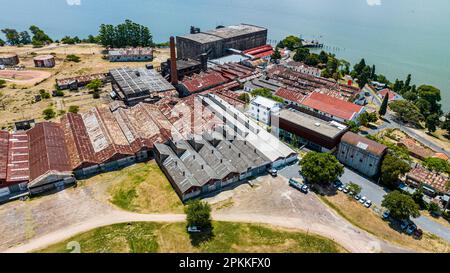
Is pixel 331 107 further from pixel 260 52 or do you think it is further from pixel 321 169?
pixel 260 52

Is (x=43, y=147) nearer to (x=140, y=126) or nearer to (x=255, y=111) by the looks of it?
(x=140, y=126)

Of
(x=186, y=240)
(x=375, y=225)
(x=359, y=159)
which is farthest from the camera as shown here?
(x=359, y=159)

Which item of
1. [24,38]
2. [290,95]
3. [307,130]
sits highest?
[24,38]

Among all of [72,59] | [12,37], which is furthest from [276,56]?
[12,37]

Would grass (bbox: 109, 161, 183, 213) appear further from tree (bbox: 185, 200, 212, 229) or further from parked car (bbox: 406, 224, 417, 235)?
parked car (bbox: 406, 224, 417, 235)

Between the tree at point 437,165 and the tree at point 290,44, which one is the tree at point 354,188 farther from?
the tree at point 290,44

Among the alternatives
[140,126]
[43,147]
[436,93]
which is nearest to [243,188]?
[140,126]

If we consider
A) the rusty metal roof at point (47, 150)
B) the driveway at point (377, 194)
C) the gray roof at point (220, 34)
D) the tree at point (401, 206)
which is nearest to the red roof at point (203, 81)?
the gray roof at point (220, 34)

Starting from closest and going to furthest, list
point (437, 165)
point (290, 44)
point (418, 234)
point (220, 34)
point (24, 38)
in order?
1. point (418, 234)
2. point (437, 165)
3. point (220, 34)
4. point (24, 38)
5. point (290, 44)
